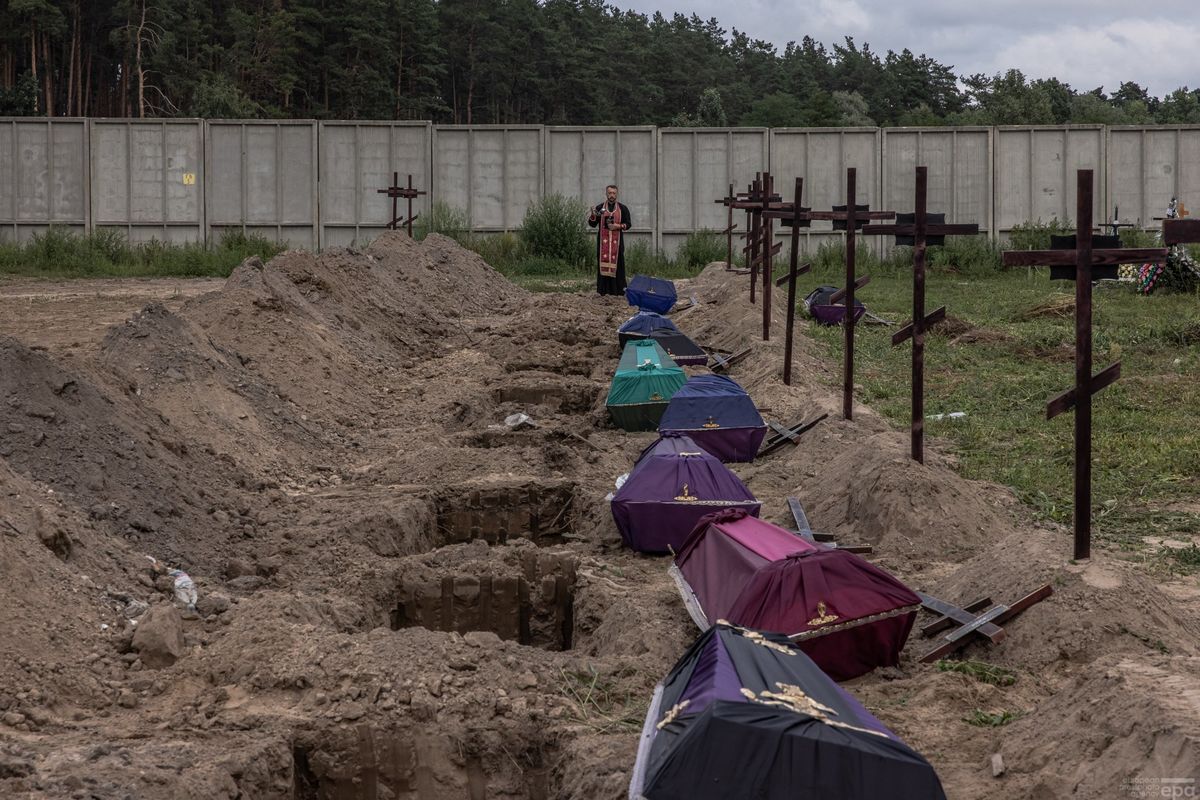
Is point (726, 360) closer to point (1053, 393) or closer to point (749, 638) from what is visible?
point (1053, 393)

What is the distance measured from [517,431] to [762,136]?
75.4ft

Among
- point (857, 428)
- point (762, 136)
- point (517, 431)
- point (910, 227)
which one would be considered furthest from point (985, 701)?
point (762, 136)

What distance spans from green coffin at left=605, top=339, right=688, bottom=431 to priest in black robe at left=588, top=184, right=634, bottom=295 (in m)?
9.15

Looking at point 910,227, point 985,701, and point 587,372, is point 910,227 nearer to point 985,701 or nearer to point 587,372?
point 985,701

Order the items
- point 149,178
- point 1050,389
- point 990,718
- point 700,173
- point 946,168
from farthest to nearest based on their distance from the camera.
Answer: point 700,173 → point 946,168 → point 149,178 → point 1050,389 → point 990,718

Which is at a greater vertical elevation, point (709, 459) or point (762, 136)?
point (762, 136)

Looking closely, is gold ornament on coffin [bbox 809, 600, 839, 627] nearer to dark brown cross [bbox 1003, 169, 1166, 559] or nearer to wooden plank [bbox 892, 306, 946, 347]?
dark brown cross [bbox 1003, 169, 1166, 559]

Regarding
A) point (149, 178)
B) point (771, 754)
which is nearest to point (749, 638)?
point (771, 754)

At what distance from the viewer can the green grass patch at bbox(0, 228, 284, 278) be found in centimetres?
2844

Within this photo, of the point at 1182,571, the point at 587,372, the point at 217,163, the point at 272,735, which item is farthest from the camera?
the point at 217,163

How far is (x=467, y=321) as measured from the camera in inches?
924

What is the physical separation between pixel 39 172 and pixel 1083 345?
101 ft

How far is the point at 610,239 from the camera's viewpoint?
23797 millimetres

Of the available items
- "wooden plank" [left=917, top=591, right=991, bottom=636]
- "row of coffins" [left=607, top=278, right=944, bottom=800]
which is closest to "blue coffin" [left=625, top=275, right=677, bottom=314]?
"row of coffins" [left=607, top=278, right=944, bottom=800]
